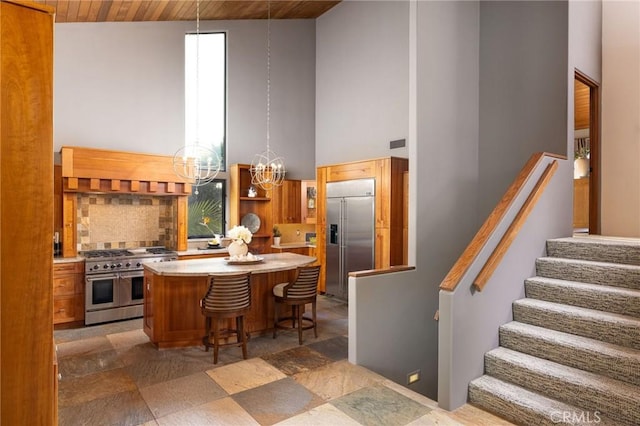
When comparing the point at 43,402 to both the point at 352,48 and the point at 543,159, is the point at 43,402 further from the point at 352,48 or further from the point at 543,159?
the point at 352,48

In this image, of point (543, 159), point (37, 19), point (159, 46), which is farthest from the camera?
point (159, 46)

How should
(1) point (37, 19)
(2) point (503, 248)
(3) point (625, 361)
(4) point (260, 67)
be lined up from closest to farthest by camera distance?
(1) point (37, 19) → (3) point (625, 361) → (2) point (503, 248) → (4) point (260, 67)

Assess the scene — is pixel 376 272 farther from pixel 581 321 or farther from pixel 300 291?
pixel 581 321

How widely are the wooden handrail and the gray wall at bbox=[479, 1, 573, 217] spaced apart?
112 cm

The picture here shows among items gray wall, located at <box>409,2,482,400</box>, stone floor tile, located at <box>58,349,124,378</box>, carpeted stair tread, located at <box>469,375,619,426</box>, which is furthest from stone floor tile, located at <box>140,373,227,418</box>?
gray wall, located at <box>409,2,482,400</box>

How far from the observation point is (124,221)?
647 cm

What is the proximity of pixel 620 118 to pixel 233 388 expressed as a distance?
5.78 metres

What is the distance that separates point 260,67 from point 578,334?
713cm

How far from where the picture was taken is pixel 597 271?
3326 millimetres

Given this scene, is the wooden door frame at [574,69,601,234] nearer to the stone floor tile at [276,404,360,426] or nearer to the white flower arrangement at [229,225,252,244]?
the stone floor tile at [276,404,360,426]

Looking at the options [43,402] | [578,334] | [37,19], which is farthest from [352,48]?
[43,402]

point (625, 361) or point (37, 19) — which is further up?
point (37, 19)

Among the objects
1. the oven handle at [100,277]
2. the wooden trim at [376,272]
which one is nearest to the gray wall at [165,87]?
the oven handle at [100,277]

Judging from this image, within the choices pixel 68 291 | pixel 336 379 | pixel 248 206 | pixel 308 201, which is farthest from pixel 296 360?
pixel 308 201
